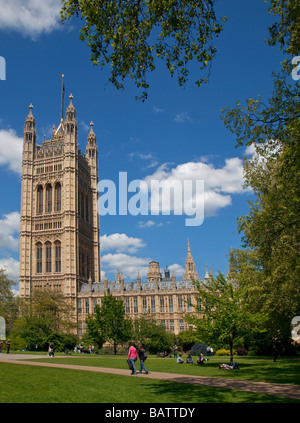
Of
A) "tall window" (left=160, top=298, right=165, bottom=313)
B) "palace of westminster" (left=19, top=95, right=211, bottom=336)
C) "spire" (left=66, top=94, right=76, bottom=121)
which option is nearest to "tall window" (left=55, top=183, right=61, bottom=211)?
"palace of westminster" (left=19, top=95, right=211, bottom=336)

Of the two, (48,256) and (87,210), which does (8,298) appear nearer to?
(48,256)

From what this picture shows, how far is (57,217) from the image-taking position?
83.8 m

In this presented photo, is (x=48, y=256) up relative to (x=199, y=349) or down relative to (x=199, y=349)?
up

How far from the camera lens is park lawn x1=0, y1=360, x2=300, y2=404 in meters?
10.4

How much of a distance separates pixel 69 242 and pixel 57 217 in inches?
272

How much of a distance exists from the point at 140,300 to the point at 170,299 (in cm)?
592

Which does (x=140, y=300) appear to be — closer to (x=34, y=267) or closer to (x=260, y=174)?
(x=34, y=267)

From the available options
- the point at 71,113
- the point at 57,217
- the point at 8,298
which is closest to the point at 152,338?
the point at 8,298

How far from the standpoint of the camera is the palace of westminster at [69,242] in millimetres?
77000

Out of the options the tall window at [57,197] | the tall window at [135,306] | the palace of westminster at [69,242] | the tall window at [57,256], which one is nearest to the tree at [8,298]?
the palace of westminster at [69,242]

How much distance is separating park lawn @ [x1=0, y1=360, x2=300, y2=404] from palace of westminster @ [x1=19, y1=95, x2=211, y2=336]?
Answer: 60433mm

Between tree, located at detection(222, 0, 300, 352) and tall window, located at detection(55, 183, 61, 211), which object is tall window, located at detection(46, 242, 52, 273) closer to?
tall window, located at detection(55, 183, 61, 211)

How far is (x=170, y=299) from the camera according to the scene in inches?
3019
